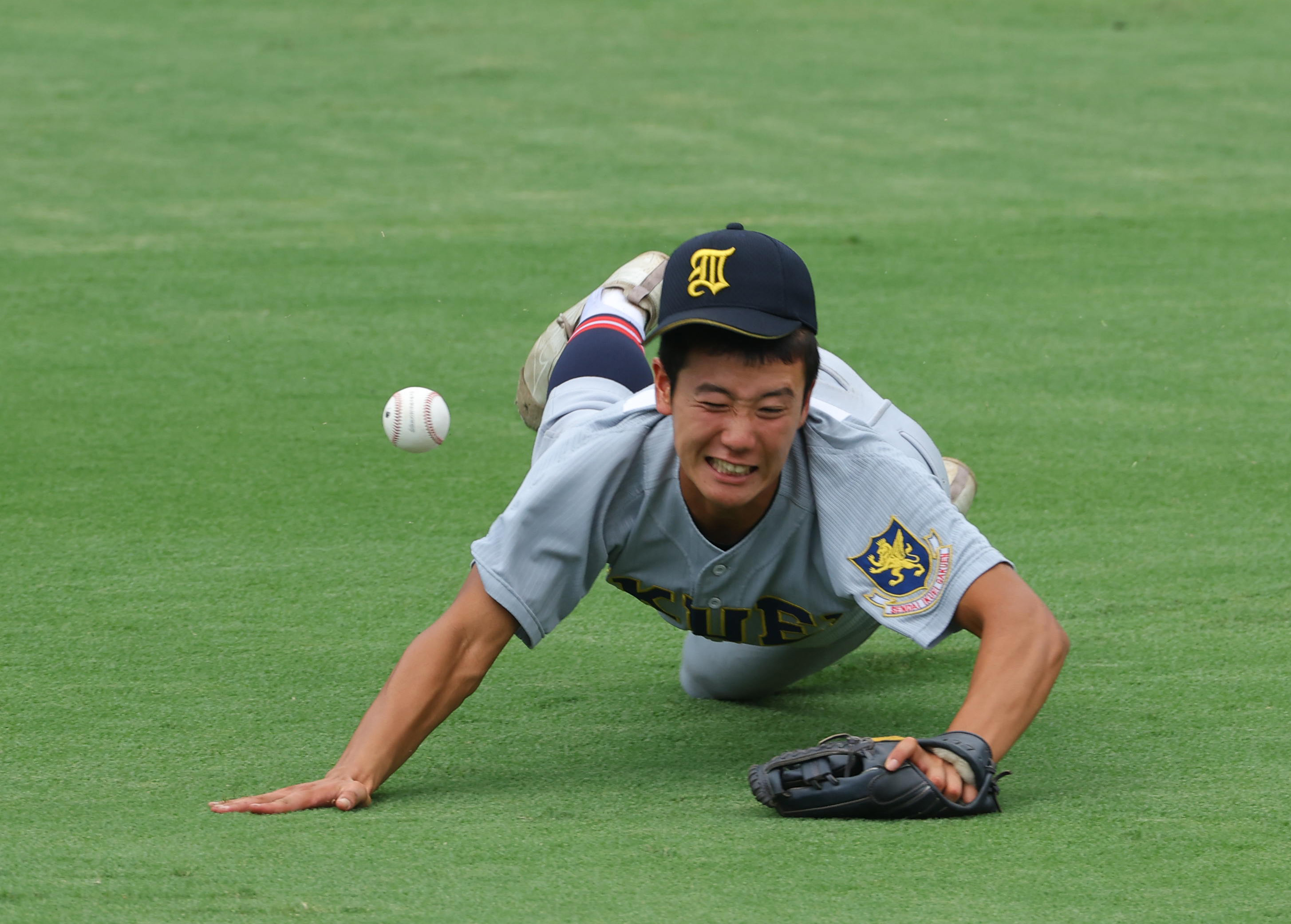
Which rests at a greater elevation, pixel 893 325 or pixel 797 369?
pixel 797 369

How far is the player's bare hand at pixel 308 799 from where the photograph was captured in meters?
2.70

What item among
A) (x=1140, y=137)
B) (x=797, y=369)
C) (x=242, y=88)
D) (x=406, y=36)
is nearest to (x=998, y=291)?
(x=1140, y=137)

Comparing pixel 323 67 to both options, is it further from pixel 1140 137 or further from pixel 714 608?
pixel 714 608

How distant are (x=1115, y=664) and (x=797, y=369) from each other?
1.35 m

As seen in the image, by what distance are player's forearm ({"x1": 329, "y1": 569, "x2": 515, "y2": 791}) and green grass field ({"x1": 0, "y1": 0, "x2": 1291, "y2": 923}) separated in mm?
110

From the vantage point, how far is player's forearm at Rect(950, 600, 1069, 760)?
8.65 ft

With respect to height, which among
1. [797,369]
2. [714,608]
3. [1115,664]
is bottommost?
[1115,664]

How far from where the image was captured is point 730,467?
106 inches

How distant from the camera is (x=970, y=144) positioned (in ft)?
30.1

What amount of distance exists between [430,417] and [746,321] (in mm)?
2304

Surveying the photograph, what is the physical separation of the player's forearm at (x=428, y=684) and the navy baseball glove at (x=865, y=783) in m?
0.53

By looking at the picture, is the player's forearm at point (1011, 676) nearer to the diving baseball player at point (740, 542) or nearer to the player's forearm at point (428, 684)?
the diving baseball player at point (740, 542)

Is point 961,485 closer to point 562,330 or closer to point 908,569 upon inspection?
point 562,330

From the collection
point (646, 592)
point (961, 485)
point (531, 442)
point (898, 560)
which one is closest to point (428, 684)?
point (646, 592)
